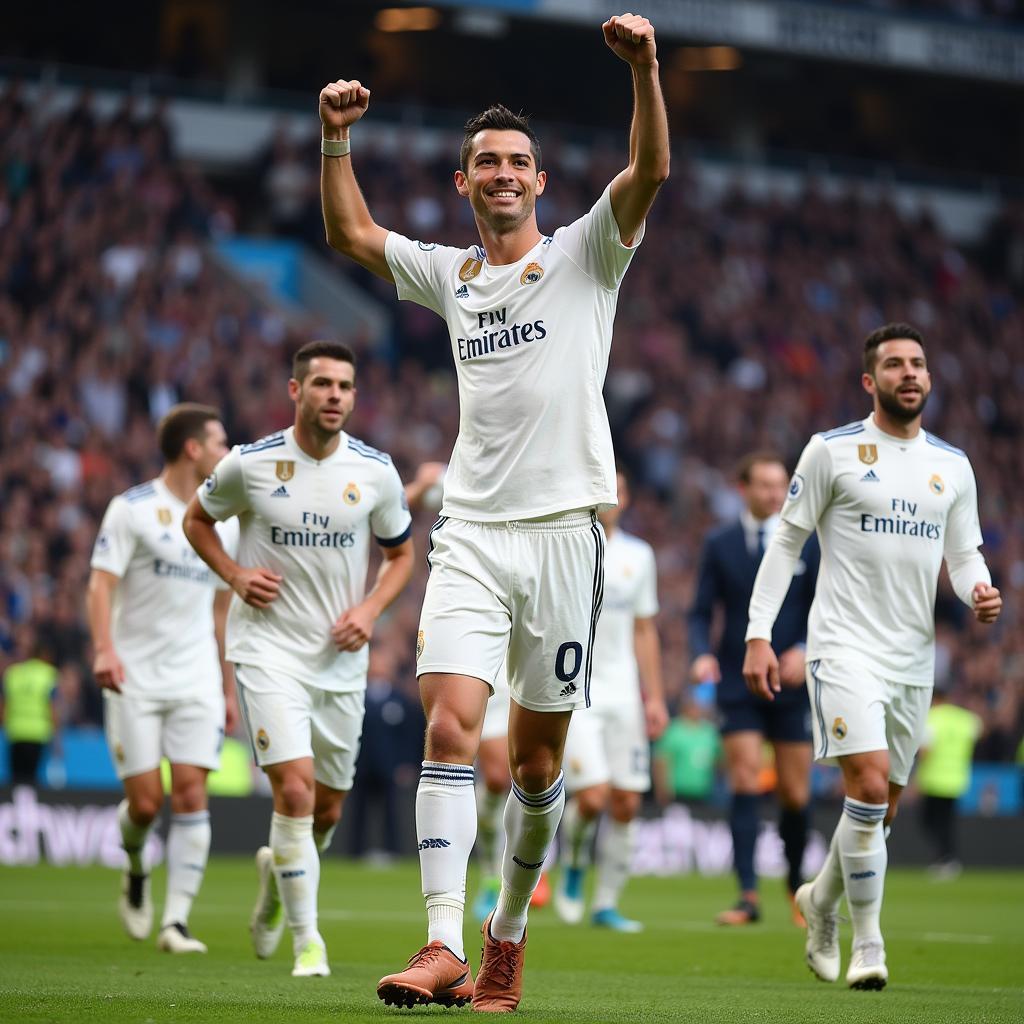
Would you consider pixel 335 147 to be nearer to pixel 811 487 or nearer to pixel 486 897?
pixel 811 487

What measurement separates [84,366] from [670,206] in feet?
42.4

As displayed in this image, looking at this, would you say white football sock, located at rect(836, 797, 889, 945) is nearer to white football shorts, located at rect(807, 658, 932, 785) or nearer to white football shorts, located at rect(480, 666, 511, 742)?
white football shorts, located at rect(807, 658, 932, 785)

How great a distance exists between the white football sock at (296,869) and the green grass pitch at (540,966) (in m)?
0.23

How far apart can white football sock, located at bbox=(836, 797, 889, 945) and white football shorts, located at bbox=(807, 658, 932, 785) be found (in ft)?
0.84

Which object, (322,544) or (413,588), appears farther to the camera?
(413,588)

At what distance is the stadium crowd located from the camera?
21.2m

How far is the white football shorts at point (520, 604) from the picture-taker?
19.4 feet

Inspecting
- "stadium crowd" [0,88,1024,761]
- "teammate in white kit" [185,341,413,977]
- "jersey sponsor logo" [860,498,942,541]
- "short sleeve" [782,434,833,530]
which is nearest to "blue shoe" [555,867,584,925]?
"teammate in white kit" [185,341,413,977]

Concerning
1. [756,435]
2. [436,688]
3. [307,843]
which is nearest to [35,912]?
[307,843]

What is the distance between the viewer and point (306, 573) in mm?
8281

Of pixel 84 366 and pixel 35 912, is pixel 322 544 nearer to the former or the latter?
pixel 35 912

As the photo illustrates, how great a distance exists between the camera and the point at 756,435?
28.7 metres

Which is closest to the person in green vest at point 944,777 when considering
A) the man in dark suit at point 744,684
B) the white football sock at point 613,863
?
the man in dark suit at point 744,684

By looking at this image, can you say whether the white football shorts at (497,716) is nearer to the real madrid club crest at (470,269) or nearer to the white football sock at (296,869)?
the white football sock at (296,869)
